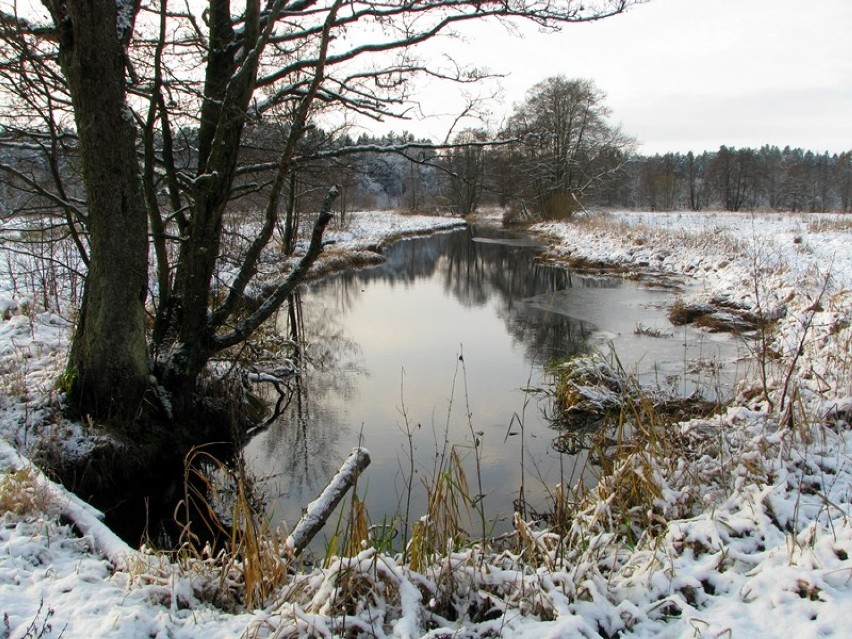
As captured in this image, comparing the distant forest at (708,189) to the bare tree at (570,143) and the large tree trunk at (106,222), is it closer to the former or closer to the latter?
the bare tree at (570,143)

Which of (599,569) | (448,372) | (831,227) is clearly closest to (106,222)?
(599,569)

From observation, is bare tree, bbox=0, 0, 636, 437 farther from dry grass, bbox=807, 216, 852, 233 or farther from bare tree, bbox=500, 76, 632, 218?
bare tree, bbox=500, 76, 632, 218

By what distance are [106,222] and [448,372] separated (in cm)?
490

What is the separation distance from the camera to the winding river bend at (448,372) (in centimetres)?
522

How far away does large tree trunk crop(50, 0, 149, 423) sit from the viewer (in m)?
4.32

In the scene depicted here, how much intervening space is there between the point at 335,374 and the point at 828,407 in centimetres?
600

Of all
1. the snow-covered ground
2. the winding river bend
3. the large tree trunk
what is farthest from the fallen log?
the large tree trunk

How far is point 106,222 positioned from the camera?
15.2ft

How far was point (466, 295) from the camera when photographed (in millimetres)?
14797

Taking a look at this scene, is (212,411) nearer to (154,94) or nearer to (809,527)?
(154,94)

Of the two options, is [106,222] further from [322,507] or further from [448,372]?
[448,372]

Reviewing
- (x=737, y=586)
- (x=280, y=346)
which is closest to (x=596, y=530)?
(x=737, y=586)

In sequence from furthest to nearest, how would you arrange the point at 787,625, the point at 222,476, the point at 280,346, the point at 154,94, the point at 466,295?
the point at 466,295 → the point at 280,346 → the point at 222,476 → the point at 154,94 → the point at 787,625

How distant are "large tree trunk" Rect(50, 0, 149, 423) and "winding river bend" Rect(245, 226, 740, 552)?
5.01 feet
